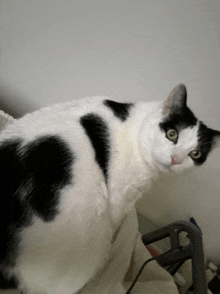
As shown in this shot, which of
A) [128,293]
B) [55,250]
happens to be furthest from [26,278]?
[128,293]

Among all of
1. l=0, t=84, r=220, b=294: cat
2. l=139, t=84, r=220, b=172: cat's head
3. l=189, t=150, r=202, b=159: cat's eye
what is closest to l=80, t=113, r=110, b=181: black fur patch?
l=0, t=84, r=220, b=294: cat

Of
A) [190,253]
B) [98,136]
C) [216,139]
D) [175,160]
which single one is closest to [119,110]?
[98,136]

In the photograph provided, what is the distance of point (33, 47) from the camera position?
2.87 feet

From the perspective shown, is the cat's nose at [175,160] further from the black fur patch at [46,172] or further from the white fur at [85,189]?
the black fur patch at [46,172]

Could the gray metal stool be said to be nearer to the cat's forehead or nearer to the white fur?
the white fur

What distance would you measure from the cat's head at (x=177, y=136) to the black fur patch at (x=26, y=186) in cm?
30

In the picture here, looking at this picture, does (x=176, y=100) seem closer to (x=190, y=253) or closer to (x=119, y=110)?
(x=119, y=110)

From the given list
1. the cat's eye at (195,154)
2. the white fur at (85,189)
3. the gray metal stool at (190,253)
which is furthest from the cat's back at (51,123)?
the gray metal stool at (190,253)

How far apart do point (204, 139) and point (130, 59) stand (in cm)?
47

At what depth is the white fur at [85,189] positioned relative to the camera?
0.39 metres

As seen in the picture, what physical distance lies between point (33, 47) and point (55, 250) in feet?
3.19

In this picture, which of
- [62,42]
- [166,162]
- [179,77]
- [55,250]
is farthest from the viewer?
[62,42]

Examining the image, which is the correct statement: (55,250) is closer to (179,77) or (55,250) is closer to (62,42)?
(179,77)

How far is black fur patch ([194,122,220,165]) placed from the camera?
0.57m
